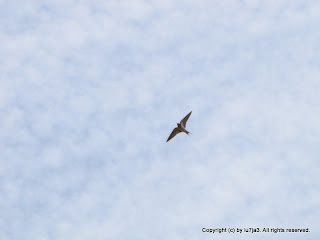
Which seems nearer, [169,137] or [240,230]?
[240,230]

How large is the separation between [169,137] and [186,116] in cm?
650

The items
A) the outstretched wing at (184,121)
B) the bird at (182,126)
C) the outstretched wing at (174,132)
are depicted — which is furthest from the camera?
the outstretched wing at (174,132)

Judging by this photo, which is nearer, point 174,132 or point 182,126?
point 182,126

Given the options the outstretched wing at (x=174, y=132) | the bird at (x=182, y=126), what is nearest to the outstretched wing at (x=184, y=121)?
the bird at (x=182, y=126)

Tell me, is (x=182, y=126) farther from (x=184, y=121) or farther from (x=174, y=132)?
(x=174, y=132)

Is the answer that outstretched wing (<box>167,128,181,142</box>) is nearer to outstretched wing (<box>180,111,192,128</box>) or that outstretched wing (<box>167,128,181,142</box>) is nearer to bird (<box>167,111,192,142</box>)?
bird (<box>167,111,192,142</box>)

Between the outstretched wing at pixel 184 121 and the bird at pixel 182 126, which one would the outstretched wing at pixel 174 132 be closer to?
the bird at pixel 182 126

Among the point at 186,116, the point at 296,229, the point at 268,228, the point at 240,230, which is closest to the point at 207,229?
the point at 240,230

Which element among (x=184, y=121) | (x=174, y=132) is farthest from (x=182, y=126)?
(x=174, y=132)

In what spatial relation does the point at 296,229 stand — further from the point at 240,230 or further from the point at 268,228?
the point at 240,230

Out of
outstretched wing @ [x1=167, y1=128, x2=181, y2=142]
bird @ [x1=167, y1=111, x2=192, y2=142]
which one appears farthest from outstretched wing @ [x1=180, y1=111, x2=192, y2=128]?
outstretched wing @ [x1=167, y1=128, x2=181, y2=142]

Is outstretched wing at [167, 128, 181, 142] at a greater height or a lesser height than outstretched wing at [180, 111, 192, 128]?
lesser

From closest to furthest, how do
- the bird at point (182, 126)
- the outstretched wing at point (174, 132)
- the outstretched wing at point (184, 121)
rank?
the bird at point (182, 126)
the outstretched wing at point (184, 121)
the outstretched wing at point (174, 132)

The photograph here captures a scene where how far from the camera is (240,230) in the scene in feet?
256
